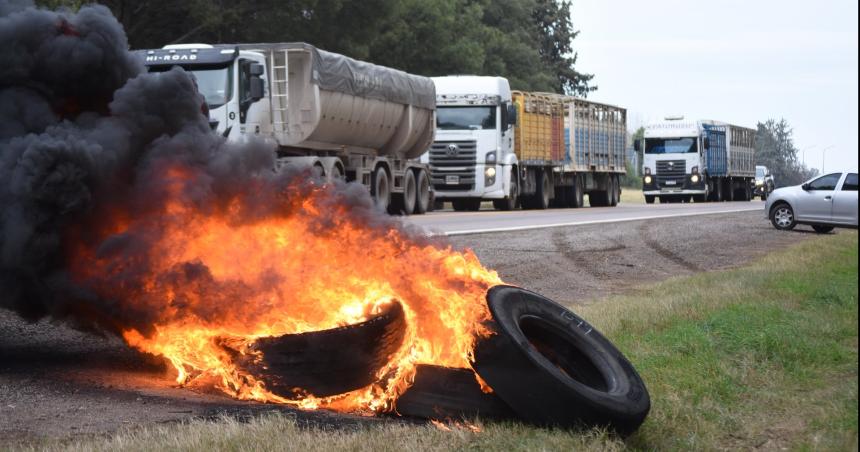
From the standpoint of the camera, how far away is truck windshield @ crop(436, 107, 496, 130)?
36.5 meters

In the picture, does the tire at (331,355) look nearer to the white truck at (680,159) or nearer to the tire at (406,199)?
the tire at (406,199)

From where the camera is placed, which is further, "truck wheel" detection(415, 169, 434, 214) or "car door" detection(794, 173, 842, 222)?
"truck wheel" detection(415, 169, 434, 214)

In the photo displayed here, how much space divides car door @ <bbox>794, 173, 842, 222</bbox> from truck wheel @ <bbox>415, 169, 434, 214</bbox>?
33.2 ft

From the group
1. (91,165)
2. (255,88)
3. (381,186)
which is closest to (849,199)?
(91,165)

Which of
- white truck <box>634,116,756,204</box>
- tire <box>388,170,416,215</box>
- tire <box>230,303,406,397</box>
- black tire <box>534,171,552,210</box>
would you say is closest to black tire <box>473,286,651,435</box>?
tire <box>230,303,406,397</box>

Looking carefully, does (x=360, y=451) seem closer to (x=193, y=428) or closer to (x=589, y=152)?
(x=193, y=428)

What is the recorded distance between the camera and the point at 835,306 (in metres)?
10.6

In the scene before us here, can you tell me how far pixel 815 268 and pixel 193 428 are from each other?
36.3 ft

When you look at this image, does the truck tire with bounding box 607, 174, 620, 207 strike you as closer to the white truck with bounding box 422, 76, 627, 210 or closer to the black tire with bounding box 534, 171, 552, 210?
the white truck with bounding box 422, 76, 627, 210

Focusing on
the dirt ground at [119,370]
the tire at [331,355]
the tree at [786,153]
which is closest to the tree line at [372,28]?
the dirt ground at [119,370]

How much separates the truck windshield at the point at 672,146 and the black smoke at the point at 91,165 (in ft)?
162

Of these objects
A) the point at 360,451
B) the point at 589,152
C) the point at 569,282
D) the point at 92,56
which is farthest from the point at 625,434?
the point at 589,152

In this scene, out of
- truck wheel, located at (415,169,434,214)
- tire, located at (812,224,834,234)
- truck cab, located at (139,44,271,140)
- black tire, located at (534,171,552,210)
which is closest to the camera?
truck cab, located at (139,44,271,140)

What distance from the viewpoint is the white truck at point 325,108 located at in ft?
78.8
